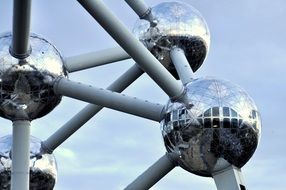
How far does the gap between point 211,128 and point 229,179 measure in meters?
0.88

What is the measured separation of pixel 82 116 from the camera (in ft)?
39.3

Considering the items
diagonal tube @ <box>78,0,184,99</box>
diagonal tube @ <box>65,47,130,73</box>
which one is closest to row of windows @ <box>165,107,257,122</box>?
diagonal tube @ <box>78,0,184,99</box>

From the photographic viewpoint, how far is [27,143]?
33.5 feet

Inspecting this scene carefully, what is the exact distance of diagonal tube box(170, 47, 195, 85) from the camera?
11.1 meters

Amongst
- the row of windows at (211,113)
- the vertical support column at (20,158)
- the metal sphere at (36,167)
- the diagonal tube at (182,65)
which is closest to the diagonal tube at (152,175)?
the row of windows at (211,113)

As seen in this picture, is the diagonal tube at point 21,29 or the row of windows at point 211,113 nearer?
the diagonal tube at point 21,29

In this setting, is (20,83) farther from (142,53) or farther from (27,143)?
(142,53)

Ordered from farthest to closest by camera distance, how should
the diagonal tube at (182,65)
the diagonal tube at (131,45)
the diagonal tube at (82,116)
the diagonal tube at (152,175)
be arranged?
1. the diagonal tube at (82,116)
2. the diagonal tube at (182,65)
3. the diagonal tube at (152,175)
4. the diagonal tube at (131,45)

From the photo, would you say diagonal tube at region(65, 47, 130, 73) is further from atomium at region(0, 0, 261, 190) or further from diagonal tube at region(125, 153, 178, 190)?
diagonal tube at region(125, 153, 178, 190)

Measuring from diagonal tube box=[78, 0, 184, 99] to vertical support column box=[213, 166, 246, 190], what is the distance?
4.40 feet

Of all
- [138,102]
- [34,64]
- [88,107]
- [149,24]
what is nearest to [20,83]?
[34,64]

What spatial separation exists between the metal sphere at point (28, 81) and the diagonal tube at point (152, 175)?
211cm

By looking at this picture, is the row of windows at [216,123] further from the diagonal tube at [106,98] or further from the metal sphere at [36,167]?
the metal sphere at [36,167]

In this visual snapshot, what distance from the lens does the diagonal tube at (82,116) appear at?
11930mm
